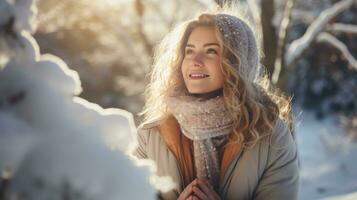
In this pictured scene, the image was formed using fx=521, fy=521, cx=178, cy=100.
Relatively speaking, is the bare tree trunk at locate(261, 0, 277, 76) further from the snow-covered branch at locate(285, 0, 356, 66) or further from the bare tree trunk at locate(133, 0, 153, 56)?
the bare tree trunk at locate(133, 0, 153, 56)

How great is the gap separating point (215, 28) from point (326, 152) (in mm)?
11898

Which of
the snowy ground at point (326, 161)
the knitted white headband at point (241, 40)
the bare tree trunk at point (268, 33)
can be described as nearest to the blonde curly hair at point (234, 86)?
the knitted white headband at point (241, 40)

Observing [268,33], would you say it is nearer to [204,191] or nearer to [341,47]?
[341,47]

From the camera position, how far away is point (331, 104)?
1652cm

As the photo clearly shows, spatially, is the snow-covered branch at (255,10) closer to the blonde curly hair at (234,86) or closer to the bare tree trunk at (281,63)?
the bare tree trunk at (281,63)

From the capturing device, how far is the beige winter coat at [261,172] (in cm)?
223

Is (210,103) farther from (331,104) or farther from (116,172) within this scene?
(331,104)

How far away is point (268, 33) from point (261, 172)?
3.60 metres

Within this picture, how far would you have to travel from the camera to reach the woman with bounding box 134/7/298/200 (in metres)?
2.24

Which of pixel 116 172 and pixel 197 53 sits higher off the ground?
pixel 116 172

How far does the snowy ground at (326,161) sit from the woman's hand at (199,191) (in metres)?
7.04

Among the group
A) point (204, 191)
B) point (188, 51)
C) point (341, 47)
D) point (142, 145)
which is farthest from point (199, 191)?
point (341, 47)

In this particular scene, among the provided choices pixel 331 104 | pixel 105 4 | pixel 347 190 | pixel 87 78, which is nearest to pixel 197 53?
pixel 105 4

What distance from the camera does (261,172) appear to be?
7.41 ft
